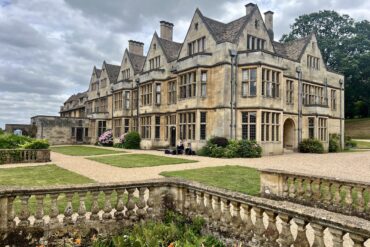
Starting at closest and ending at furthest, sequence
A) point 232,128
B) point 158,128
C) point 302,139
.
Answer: point 232,128, point 302,139, point 158,128

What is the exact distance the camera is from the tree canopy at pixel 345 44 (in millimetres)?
46850

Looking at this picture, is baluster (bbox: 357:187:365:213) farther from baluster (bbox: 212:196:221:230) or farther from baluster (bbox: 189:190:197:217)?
baluster (bbox: 189:190:197:217)

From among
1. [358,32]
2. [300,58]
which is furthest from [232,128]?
[358,32]

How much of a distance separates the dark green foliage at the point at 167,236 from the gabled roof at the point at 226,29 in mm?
19596

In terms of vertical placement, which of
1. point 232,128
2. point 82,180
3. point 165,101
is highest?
point 165,101

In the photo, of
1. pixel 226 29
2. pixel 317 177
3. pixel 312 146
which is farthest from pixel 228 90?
pixel 317 177

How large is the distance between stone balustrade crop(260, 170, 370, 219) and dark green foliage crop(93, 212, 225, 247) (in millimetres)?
3775

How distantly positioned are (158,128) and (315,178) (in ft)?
74.6

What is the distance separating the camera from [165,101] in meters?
28.8

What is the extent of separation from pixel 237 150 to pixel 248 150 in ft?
2.74

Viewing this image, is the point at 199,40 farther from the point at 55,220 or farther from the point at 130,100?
the point at 55,220

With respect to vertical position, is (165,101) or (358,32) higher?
(358,32)

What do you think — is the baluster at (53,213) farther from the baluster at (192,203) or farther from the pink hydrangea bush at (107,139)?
the pink hydrangea bush at (107,139)

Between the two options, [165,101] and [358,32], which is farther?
[358,32]
